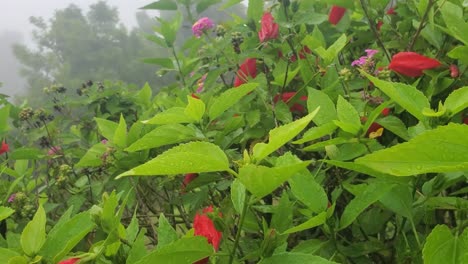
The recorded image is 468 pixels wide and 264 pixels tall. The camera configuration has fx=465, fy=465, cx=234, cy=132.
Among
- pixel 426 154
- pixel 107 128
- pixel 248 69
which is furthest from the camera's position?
pixel 248 69

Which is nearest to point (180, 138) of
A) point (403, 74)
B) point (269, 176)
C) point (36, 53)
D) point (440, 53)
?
point (269, 176)

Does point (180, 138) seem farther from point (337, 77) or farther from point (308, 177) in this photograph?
point (337, 77)

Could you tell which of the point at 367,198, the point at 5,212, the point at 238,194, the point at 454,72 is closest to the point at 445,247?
the point at 367,198

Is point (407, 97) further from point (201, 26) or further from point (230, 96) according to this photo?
point (201, 26)

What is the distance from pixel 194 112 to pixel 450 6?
0.47 meters

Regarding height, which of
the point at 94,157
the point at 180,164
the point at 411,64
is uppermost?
the point at 180,164

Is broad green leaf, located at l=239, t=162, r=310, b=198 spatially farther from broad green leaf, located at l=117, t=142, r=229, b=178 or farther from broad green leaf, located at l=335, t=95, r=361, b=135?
broad green leaf, located at l=335, t=95, r=361, b=135

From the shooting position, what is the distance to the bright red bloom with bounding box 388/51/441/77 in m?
0.79

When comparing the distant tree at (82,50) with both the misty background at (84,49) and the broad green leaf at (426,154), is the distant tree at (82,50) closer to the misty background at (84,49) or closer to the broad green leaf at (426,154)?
the misty background at (84,49)

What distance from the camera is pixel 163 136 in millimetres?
645

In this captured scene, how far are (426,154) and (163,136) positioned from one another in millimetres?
392

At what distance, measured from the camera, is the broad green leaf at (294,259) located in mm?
435

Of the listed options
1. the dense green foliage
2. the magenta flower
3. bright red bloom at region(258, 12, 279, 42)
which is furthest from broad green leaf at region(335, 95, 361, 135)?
the magenta flower

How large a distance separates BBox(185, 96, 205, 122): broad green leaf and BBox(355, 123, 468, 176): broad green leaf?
13.4 inches
